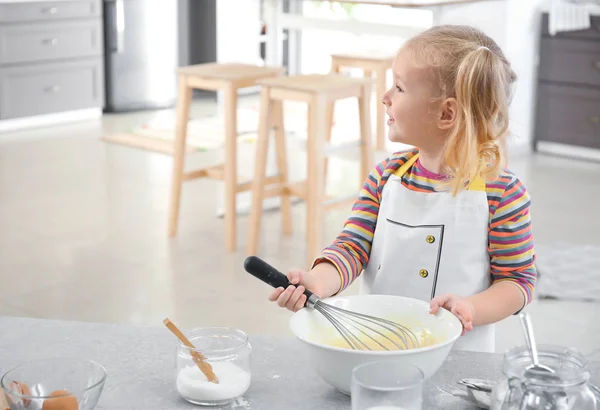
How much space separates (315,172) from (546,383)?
236 cm

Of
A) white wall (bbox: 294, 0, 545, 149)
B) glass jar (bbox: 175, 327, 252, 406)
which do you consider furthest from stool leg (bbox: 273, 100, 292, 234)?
glass jar (bbox: 175, 327, 252, 406)

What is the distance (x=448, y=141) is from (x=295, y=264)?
192 centimetres

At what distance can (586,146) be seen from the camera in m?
4.86

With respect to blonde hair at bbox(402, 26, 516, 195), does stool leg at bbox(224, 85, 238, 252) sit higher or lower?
lower

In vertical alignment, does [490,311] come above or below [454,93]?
below

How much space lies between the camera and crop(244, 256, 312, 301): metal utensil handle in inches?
43.3

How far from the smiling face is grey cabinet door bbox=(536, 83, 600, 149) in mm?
3636

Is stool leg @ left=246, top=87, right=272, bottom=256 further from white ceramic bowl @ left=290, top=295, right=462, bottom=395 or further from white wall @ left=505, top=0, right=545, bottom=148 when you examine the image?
white ceramic bowl @ left=290, top=295, right=462, bottom=395

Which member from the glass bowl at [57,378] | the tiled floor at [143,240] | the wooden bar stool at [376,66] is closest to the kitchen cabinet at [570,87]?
the tiled floor at [143,240]

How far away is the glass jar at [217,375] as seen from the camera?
39.2 inches

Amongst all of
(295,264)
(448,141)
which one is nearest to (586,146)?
(295,264)

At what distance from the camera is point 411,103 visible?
135 centimetres

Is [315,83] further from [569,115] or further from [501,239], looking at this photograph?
[569,115]

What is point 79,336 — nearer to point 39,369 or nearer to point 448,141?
point 39,369
